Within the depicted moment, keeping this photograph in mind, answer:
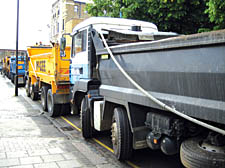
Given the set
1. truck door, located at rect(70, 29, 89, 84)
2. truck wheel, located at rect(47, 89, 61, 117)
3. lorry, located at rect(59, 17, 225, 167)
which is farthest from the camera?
truck wheel, located at rect(47, 89, 61, 117)

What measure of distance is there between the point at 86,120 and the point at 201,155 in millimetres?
3824

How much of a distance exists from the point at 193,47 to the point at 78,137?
4.77m

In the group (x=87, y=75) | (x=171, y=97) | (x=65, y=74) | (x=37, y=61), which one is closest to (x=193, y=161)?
(x=171, y=97)

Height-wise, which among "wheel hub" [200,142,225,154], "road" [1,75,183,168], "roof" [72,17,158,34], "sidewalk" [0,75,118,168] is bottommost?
"road" [1,75,183,168]

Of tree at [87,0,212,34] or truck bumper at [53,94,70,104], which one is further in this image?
tree at [87,0,212,34]

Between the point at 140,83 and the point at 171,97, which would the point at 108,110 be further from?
the point at 171,97

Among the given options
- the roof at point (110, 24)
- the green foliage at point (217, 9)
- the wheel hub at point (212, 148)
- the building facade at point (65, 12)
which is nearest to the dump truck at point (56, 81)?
the roof at point (110, 24)

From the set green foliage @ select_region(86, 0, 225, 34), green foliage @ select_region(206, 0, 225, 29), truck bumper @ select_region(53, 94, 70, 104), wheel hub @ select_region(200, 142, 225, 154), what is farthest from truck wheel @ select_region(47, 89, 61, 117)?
wheel hub @ select_region(200, 142, 225, 154)

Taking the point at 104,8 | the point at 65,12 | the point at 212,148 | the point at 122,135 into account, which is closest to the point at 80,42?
the point at 122,135

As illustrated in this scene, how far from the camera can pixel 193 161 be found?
10.2ft

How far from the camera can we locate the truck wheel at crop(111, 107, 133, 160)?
4.83 metres

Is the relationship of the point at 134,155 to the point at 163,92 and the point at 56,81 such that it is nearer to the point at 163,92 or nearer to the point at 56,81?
the point at 163,92

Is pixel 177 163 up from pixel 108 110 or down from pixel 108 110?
down

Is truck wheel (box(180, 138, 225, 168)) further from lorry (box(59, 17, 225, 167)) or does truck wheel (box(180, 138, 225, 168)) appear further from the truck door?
the truck door
